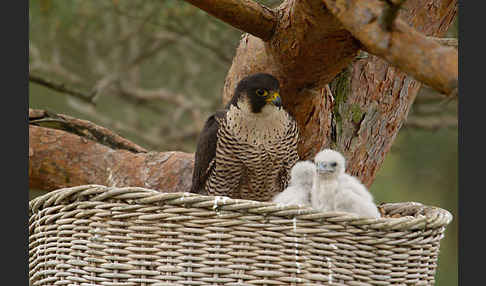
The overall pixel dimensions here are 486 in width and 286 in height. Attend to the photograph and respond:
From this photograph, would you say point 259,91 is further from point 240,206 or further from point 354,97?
point 240,206

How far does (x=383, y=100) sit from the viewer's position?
3.15 meters

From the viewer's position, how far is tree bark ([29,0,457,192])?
104 inches

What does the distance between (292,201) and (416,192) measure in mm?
3994

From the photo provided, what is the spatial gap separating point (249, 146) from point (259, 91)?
25 cm

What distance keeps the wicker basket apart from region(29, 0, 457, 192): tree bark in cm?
77

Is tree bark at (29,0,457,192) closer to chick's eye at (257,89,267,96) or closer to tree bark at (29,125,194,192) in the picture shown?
tree bark at (29,125,194,192)

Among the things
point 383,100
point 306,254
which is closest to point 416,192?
point 383,100

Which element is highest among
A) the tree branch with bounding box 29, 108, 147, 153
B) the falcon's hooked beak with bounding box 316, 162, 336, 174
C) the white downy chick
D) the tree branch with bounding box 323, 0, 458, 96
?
the tree branch with bounding box 323, 0, 458, 96

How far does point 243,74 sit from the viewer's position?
311 centimetres

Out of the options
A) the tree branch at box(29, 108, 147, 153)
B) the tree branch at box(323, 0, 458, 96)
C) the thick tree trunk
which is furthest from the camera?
the tree branch at box(29, 108, 147, 153)

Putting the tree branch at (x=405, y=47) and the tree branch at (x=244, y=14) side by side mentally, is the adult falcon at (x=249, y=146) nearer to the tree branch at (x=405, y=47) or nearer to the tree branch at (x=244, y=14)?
the tree branch at (x=244, y=14)

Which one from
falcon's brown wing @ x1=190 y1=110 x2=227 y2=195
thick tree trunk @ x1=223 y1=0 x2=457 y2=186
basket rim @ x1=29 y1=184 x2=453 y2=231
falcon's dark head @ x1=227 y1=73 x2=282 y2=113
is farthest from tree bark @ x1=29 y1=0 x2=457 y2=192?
basket rim @ x1=29 y1=184 x2=453 y2=231

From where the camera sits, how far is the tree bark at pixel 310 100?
2641 millimetres

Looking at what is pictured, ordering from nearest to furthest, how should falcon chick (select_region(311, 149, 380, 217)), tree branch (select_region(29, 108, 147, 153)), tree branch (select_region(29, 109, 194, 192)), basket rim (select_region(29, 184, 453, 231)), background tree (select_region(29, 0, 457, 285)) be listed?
basket rim (select_region(29, 184, 453, 231))
falcon chick (select_region(311, 149, 380, 217))
background tree (select_region(29, 0, 457, 285))
tree branch (select_region(29, 109, 194, 192))
tree branch (select_region(29, 108, 147, 153))
